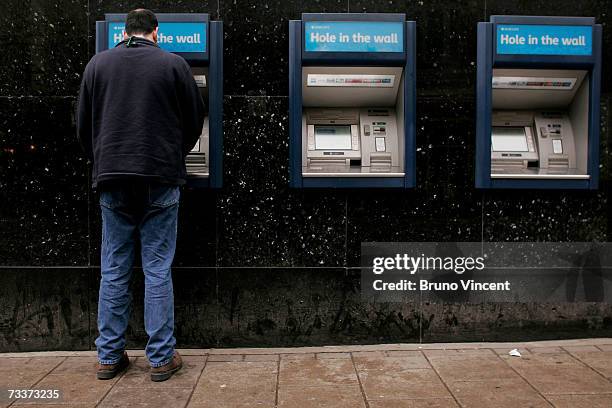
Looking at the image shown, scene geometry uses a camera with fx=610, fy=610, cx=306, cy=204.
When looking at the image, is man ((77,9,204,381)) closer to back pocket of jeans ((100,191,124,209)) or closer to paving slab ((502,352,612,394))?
back pocket of jeans ((100,191,124,209))

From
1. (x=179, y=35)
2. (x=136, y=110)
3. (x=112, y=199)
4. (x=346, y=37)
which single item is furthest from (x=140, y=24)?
(x=346, y=37)

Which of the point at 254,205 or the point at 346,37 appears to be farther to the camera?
the point at 254,205

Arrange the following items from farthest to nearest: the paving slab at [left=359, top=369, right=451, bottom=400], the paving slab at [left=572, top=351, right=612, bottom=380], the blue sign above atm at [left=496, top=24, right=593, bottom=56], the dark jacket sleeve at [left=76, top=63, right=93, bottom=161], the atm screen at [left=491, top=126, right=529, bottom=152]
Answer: the atm screen at [left=491, top=126, right=529, bottom=152]
the blue sign above atm at [left=496, top=24, right=593, bottom=56]
the paving slab at [left=572, top=351, right=612, bottom=380]
the dark jacket sleeve at [left=76, top=63, right=93, bottom=161]
the paving slab at [left=359, top=369, right=451, bottom=400]

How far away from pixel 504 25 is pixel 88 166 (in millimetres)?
3224

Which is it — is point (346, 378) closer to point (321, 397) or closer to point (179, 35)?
point (321, 397)

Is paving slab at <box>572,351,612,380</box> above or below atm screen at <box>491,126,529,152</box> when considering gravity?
below

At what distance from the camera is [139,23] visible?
12.6 feet

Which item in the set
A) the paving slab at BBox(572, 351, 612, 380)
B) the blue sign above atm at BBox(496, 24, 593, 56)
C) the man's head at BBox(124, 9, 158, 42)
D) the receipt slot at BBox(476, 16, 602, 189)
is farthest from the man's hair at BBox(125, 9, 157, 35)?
the paving slab at BBox(572, 351, 612, 380)

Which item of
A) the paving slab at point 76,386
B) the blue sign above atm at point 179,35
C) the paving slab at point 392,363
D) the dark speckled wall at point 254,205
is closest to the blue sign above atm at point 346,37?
the dark speckled wall at point 254,205

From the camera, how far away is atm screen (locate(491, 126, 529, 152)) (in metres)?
4.62

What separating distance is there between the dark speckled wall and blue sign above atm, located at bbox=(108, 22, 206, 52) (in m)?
0.25

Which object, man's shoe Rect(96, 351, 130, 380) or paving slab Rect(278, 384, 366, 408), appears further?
man's shoe Rect(96, 351, 130, 380)

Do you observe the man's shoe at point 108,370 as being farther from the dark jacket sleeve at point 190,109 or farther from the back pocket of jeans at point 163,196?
the dark jacket sleeve at point 190,109

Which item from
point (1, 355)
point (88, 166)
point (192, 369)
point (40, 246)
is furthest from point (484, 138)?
point (1, 355)
